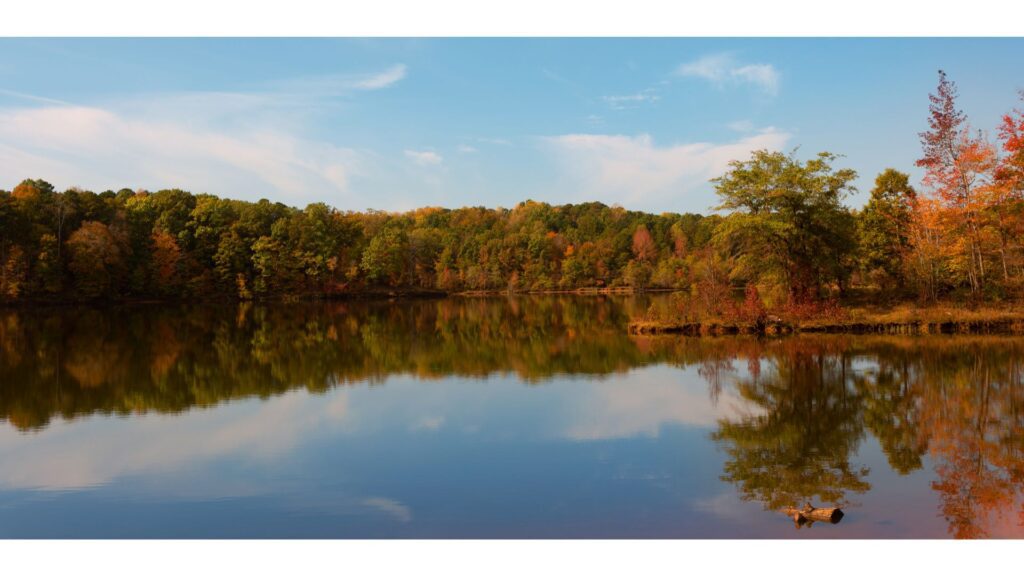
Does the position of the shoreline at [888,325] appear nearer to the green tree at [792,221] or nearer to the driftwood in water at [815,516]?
the green tree at [792,221]

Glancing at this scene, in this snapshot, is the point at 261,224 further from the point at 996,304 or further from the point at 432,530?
the point at 432,530

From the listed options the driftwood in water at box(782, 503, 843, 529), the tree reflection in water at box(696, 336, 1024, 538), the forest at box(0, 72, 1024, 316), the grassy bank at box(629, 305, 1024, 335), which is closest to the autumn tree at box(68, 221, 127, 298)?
the forest at box(0, 72, 1024, 316)

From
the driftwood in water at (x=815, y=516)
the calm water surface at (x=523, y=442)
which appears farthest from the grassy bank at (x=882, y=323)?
the driftwood in water at (x=815, y=516)

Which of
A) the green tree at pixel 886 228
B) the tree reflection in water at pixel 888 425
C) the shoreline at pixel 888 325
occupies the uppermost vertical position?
the green tree at pixel 886 228

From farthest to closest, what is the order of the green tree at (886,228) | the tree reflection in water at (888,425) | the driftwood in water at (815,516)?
the green tree at (886,228) < the tree reflection in water at (888,425) < the driftwood in water at (815,516)

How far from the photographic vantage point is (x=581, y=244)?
100 m

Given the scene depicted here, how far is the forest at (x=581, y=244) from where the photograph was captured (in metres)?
27.9

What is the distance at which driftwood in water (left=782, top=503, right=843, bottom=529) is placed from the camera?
735 cm

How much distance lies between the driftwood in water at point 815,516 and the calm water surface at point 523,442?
12cm

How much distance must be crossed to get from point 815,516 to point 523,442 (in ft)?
15.8

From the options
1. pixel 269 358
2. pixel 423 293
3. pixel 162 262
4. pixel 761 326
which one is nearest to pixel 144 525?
pixel 269 358


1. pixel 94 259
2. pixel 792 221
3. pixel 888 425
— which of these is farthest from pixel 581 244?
pixel 888 425

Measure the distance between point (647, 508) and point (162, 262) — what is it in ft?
208

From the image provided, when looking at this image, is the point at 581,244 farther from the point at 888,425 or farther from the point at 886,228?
the point at 888,425
